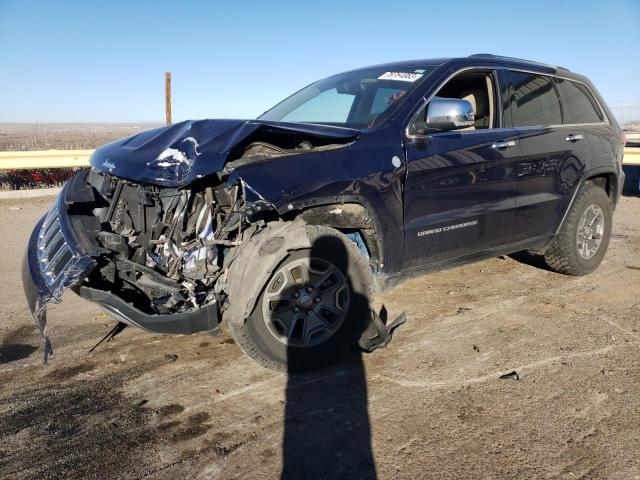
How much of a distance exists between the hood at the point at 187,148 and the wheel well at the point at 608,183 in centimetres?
307

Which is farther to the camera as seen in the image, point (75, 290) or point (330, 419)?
point (75, 290)

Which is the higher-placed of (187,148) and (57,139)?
(57,139)

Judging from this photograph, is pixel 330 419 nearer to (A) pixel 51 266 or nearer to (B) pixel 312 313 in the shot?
(B) pixel 312 313

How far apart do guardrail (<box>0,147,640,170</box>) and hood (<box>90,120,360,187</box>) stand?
861cm

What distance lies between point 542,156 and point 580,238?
3.61 ft

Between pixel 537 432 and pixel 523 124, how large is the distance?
9.02 feet

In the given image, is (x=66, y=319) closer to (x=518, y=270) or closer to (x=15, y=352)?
(x=15, y=352)

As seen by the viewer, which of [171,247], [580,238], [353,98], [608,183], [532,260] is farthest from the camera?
[532,260]

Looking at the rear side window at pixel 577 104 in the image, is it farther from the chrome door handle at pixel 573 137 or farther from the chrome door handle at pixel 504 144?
the chrome door handle at pixel 504 144

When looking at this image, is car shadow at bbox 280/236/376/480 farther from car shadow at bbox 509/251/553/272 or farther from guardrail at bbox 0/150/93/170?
guardrail at bbox 0/150/93/170

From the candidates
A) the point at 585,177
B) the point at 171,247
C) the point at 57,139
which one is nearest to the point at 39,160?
the point at 171,247

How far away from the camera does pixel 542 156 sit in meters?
4.46

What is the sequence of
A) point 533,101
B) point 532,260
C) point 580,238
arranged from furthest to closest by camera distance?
point 532,260, point 580,238, point 533,101

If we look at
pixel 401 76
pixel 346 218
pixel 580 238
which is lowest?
pixel 580 238
